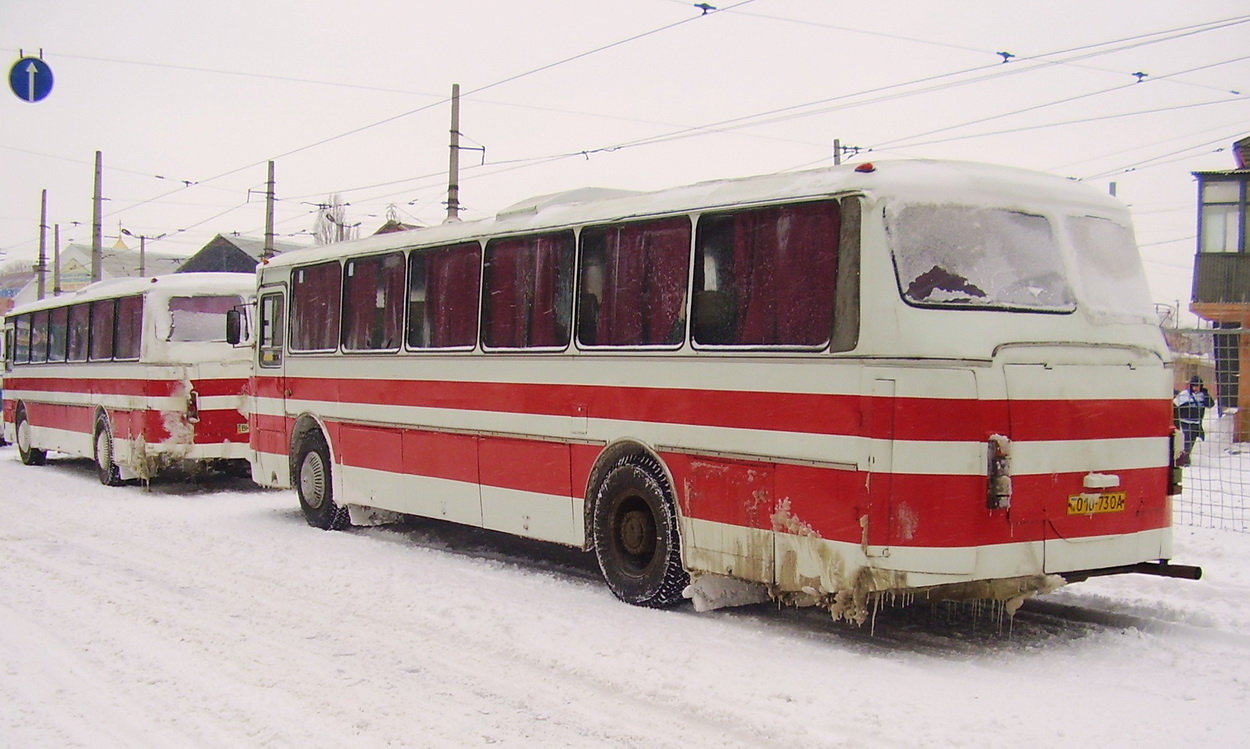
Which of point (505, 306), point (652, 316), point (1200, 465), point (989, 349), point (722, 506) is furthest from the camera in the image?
point (1200, 465)

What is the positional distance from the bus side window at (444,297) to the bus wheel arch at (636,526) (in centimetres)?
224

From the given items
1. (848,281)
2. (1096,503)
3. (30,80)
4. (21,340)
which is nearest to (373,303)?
(848,281)

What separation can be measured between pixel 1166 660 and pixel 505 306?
18.6 feet

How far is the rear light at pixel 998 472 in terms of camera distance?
6677 mm

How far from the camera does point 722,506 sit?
780cm

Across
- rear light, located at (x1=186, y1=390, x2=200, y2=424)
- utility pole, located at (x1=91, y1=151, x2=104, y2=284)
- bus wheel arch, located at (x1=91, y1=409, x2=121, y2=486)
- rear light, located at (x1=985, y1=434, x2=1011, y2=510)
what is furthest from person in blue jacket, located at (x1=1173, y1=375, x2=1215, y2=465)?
utility pole, located at (x1=91, y1=151, x2=104, y2=284)

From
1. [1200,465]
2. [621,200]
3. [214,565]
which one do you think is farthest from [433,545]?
[1200,465]

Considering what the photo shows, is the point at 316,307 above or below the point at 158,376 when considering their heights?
above

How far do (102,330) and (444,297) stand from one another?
31.1 feet

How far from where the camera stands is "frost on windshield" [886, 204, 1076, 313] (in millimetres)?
6828

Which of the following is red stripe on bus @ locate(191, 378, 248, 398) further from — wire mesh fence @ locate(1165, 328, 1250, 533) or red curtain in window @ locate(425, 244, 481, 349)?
wire mesh fence @ locate(1165, 328, 1250, 533)

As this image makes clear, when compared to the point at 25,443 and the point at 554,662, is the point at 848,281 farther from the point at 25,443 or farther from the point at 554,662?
the point at 25,443

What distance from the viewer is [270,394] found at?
13.8 m

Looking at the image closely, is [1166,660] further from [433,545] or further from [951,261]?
[433,545]
